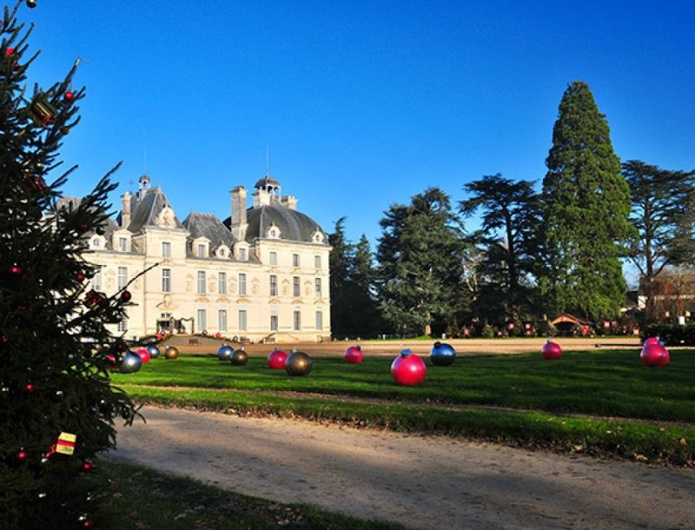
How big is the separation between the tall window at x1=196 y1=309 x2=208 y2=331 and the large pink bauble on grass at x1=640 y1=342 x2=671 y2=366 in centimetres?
4885

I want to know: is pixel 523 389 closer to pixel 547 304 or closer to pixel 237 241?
pixel 547 304

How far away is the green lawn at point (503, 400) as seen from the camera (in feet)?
31.7

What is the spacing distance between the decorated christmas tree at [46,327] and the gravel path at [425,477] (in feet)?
9.03

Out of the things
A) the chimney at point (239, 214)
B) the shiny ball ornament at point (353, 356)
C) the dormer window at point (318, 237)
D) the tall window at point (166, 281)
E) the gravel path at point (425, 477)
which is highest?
the chimney at point (239, 214)

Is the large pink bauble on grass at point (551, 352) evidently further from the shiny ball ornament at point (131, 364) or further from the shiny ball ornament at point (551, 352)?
the shiny ball ornament at point (131, 364)

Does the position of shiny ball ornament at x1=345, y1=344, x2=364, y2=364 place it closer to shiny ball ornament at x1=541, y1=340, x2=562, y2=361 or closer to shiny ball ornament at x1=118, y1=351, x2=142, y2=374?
shiny ball ornament at x1=541, y1=340, x2=562, y2=361

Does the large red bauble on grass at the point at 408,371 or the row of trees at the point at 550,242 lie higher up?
the row of trees at the point at 550,242

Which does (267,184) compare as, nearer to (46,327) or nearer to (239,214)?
(239,214)

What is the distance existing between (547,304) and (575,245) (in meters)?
5.30

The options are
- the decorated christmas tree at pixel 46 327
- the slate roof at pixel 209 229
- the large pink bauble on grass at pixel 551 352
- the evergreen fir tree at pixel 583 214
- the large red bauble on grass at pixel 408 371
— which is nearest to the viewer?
the decorated christmas tree at pixel 46 327

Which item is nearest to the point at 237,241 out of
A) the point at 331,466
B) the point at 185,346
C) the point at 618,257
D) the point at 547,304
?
the point at 185,346

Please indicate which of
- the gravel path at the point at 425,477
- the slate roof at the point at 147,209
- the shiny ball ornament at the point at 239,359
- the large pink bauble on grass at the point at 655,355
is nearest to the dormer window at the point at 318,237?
the slate roof at the point at 147,209

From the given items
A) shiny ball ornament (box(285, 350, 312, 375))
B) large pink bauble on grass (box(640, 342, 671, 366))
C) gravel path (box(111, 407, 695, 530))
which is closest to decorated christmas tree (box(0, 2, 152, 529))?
gravel path (box(111, 407, 695, 530))

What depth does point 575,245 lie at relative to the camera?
181 feet
